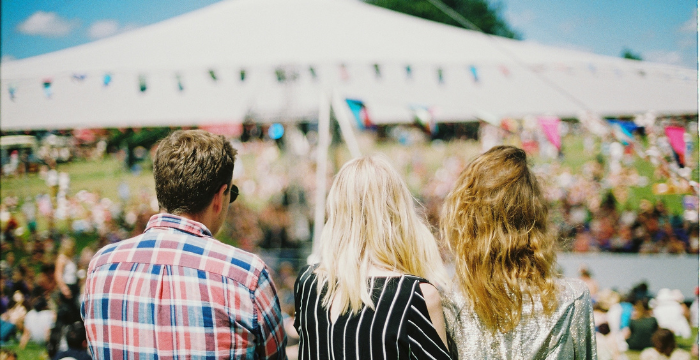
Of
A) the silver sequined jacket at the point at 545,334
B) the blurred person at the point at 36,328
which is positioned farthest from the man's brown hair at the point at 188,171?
the blurred person at the point at 36,328

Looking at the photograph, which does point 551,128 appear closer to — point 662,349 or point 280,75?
point 662,349

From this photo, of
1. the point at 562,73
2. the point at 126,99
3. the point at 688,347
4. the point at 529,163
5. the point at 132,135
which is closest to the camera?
the point at 529,163

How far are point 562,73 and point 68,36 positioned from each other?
6.09m

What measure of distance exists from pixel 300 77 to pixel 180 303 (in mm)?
4510

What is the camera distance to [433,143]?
20219 millimetres

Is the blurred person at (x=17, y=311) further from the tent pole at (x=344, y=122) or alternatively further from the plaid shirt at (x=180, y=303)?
the plaid shirt at (x=180, y=303)

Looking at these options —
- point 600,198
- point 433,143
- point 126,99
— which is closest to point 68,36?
point 126,99

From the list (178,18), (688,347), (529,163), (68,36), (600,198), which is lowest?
(688,347)

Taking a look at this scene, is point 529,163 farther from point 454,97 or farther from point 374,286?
point 454,97

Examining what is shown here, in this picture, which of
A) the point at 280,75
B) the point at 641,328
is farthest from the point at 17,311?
the point at 641,328

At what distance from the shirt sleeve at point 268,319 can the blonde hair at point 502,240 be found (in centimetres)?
53

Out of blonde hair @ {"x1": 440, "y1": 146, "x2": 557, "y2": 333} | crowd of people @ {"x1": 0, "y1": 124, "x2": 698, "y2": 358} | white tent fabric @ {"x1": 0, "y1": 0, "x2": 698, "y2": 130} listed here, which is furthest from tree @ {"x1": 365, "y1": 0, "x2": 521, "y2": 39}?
blonde hair @ {"x1": 440, "y1": 146, "x2": 557, "y2": 333}

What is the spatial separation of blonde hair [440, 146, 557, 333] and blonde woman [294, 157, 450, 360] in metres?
0.12

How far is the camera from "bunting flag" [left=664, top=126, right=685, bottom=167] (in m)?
2.94
